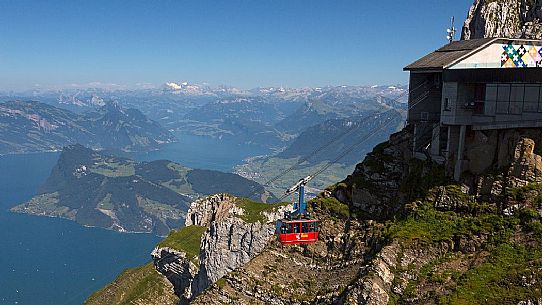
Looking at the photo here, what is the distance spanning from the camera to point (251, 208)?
68188mm

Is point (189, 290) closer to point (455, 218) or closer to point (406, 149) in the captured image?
point (406, 149)

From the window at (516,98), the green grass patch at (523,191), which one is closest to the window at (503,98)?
the window at (516,98)

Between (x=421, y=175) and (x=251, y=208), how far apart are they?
41204 millimetres

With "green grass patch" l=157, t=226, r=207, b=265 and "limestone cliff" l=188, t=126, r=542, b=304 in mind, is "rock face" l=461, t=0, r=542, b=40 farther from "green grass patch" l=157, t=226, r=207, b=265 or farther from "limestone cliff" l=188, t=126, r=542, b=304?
"green grass patch" l=157, t=226, r=207, b=265

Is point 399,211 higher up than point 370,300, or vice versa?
point 399,211

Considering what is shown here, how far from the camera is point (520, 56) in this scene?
31.7 metres

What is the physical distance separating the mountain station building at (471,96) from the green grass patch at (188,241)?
48768mm

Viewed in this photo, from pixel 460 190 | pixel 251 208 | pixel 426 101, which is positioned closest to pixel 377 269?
pixel 460 190

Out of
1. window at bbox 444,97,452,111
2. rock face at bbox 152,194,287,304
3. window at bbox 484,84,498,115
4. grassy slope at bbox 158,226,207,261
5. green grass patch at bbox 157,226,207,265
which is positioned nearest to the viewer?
window at bbox 484,84,498,115

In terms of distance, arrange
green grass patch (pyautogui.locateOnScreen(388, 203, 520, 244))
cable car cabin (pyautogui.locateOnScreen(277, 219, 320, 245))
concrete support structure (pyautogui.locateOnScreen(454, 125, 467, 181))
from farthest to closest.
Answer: cable car cabin (pyautogui.locateOnScreen(277, 219, 320, 245)), concrete support structure (pyautogui.locateOnScreen(454, 125, 467, 181)), green grass patch (pyautogui.locateOnScreen(388, 203, 520, 244))

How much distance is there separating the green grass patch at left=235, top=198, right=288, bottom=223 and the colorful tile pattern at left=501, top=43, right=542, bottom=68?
39391mm

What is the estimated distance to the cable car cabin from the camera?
31.9 metres

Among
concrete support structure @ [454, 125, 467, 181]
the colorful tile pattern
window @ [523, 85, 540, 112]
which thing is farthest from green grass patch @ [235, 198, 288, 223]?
window @ [523, 85, 540, 112]

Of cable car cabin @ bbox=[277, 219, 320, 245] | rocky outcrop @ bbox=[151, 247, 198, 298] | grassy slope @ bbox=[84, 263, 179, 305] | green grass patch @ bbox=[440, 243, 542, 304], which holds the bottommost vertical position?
grassy slope @ bbox=[84, 263, 179, 305]
